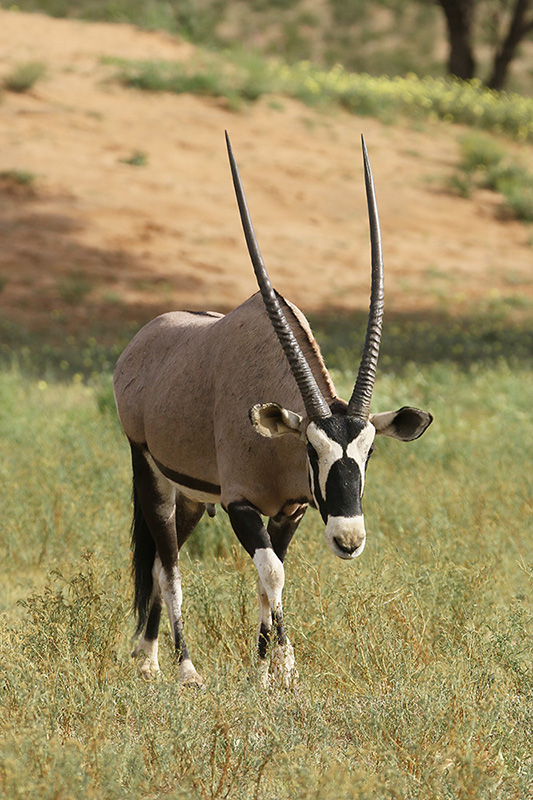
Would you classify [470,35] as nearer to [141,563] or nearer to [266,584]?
[141,563]

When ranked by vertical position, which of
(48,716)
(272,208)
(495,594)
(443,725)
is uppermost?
(443,725)

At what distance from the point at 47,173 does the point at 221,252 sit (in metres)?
3.77

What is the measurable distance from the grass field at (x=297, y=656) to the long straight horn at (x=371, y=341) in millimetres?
917

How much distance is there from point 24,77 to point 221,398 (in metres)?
18.8

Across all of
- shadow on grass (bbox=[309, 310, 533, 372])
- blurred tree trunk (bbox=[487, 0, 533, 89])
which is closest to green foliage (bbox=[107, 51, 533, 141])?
blurred tree trunk (bbox=[487, 0, 533, 89])

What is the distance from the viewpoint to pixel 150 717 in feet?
10.9

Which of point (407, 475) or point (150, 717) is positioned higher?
point (150, 717)

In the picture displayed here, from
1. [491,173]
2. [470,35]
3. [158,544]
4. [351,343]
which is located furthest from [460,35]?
[158,544]

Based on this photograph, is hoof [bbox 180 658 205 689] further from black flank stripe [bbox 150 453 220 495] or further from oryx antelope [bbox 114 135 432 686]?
black flank stripe [bbox 150 453 220 495]

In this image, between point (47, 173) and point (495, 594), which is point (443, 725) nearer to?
point (495, 594)

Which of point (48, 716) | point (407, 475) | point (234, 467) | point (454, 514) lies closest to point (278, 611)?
point (234, 467)

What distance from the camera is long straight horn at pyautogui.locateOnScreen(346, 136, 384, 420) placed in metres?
3.41

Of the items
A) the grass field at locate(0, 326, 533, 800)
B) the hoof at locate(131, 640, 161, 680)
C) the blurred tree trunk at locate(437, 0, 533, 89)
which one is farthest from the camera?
the blurred tree trunk at locate(437, 0, 533, 89)

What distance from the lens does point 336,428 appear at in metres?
3.32
